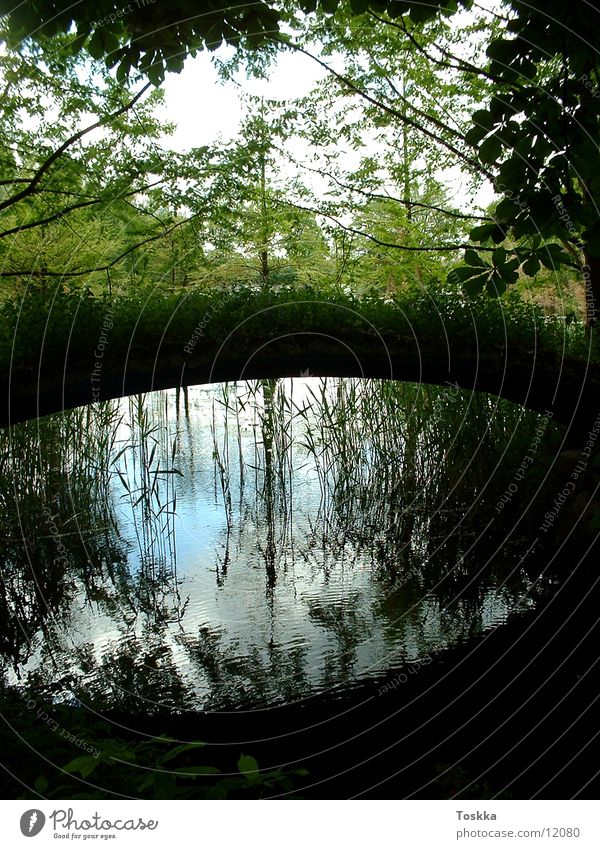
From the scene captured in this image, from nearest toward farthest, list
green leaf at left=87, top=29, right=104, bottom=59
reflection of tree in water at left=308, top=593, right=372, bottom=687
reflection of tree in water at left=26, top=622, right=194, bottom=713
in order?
green leaf at left=87, top=29, right=104, bottom=59, reflection of tree in water at left=26, top=622, right=194, bottom=713, reflection of tree in water at left=308, top=593, right=372, bottom=687

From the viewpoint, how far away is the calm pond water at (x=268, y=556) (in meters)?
4.99

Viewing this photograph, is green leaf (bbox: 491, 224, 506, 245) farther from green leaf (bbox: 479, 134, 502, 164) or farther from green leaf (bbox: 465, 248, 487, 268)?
green leaf (bbox: 479, 134, 502, 164)

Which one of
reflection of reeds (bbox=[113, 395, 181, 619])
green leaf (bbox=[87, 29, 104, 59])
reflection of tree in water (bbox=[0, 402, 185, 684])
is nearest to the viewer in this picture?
green leaf (bbox=[87, 29, 104, 59])

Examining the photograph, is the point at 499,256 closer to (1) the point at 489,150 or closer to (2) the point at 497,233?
(2) the point at 497,233

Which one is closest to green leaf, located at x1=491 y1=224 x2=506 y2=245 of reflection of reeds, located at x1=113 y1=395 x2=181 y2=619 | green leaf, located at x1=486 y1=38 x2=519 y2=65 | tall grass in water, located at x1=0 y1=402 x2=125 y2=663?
green leaf, located at x1=486 y1=38 x2=519 y2=65

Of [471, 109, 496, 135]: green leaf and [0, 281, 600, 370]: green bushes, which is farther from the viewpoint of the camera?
[0, 281, 600, 370]: green bushes

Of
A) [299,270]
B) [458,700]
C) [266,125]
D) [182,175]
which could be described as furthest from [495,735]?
[299,270]

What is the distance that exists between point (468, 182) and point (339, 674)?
22.9ft

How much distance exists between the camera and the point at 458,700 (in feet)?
14.9

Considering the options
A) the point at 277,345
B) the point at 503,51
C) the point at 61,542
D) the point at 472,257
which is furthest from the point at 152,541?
the point at 503,51

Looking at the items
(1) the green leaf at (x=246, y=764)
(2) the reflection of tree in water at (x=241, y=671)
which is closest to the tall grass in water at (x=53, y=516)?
(2) the reflection of tree in water at (x=241, y=671)

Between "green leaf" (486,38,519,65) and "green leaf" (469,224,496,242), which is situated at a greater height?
"green leaf" (486,38,519,65)

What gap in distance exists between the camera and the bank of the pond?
5.06 metres

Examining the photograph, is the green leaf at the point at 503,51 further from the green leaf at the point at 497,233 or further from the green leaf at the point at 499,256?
the green leaf at the point at 499,256
